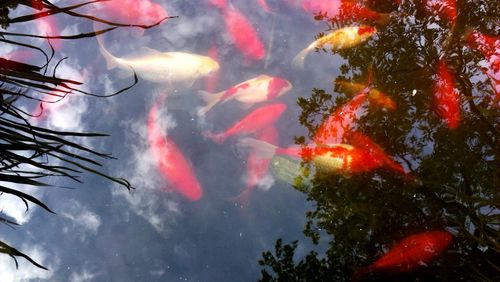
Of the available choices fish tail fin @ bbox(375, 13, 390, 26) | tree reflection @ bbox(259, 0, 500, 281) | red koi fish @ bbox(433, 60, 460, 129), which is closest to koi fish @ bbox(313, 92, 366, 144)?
tree reflection @ bbox(259, 0, 500, 281)

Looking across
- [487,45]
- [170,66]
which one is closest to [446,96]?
[487,45]

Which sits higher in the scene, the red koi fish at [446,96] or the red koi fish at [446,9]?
the red koi fish at [446,9]

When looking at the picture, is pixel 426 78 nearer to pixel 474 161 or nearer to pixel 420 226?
pixel 474 161

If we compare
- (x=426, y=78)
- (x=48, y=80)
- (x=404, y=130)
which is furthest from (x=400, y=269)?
(x=48, y=80)

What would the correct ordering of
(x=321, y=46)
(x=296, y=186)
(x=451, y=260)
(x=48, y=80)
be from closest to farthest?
(x=48, y=80) < (x=451, y=260) < (x=296, y=186) < (x=321, y=46)

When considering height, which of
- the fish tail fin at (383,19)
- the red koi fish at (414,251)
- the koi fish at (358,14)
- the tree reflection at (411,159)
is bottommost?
the red koi fish at (414,251)

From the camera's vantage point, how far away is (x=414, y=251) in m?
5.24

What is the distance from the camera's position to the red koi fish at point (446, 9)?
18.2ft

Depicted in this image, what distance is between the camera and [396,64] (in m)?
5.68

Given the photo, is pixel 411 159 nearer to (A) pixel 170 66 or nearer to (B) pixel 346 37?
(B) pixel 346 37

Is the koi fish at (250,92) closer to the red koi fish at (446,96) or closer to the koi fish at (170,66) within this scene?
the koi fish at (170,66)

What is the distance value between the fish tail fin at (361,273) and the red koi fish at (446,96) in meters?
2.47

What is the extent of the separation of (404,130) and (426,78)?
863 millimetres

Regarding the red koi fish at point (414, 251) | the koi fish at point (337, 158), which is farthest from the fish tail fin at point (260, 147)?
the red koi fish at point (414, 251)
